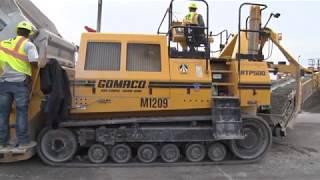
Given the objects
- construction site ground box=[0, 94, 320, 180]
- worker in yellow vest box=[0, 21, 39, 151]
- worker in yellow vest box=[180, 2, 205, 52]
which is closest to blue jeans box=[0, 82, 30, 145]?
worker in yellow vest box=[0, 21, 39, 151]

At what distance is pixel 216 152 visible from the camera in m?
9.07

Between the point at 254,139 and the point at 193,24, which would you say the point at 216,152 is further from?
the point at 193,24

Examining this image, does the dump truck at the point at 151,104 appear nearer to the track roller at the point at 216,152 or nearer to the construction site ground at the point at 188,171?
the track roller at the point at 216,152

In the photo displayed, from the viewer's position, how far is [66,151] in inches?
346

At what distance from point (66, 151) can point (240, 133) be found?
288 centimetres

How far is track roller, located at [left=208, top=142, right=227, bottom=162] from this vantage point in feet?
29.7

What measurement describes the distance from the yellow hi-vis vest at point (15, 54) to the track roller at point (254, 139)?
12.4 ft

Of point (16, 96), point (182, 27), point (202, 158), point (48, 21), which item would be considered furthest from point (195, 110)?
point (48, 21)

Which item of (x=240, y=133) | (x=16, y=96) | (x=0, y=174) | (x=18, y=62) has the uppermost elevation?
(x=18, y=62)

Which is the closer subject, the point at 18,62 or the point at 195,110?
the point at 18,62

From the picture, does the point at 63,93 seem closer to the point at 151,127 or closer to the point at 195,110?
the point at 151,127

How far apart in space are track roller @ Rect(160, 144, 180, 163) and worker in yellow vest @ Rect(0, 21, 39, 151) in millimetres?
2134

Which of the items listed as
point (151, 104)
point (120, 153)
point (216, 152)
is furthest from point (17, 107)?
point (216, 152)

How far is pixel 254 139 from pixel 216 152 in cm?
77
